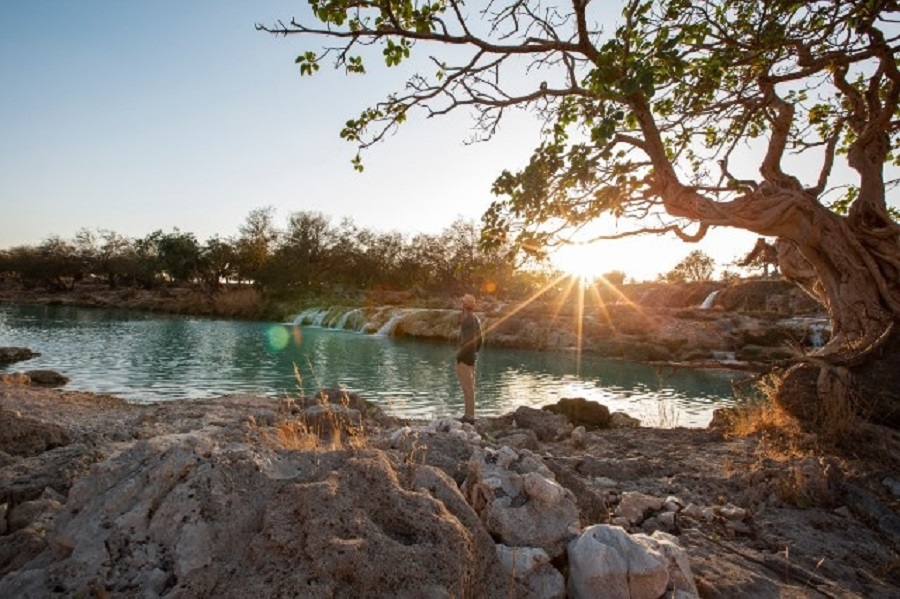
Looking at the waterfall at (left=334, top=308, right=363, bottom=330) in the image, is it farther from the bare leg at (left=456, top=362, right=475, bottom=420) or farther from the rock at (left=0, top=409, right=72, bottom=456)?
the rock at (left=0, top=409, right=72, bottom=456)

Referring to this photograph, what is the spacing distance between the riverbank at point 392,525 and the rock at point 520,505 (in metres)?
0.01

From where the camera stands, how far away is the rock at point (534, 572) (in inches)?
126

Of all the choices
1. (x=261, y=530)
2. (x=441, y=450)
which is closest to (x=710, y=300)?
(x=441, y=450)

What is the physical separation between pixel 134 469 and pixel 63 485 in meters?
2.17

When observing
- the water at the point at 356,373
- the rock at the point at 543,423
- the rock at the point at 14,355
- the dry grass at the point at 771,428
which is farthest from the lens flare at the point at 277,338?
the dry grass at the point at 771,428

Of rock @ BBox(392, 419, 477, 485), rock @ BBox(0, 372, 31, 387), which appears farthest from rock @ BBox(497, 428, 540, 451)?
rock @ BBox(0, 372, 31, 387)

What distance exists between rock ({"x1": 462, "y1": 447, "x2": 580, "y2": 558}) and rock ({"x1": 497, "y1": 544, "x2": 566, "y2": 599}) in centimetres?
17

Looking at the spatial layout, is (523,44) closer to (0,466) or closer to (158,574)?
(158,574)

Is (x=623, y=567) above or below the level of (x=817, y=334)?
below

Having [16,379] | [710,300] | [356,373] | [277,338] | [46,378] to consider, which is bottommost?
[356,373]

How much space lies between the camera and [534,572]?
3326 mm

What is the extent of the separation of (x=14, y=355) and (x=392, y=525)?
90.0ft

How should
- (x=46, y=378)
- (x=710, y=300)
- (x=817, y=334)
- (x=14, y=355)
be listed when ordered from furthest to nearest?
(x=710, y=300) < (x=817, y=334) < (x=14, y=355) < (x=46, y=378)

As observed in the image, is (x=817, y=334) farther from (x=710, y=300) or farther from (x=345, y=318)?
(x=345, y=318)
